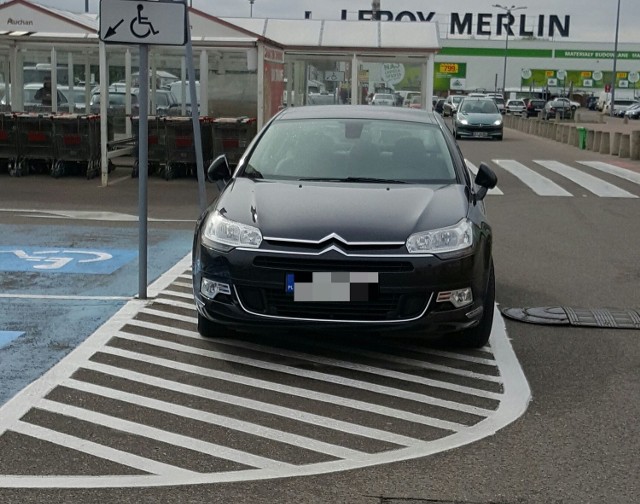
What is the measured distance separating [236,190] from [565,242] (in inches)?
224

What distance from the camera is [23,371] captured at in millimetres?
5758

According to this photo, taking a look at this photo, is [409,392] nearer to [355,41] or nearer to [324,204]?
[324,204]

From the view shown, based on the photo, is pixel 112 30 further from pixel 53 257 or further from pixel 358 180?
pixel 53 257

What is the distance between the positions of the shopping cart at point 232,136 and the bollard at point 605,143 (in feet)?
46.4

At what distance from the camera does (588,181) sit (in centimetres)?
1889

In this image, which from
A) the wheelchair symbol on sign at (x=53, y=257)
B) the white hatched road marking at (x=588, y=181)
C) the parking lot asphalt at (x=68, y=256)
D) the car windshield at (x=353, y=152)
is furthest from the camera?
the white hatched road marking at (x=588, y=181)

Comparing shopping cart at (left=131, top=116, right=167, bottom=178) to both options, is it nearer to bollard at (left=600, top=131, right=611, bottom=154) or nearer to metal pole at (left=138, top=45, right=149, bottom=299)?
metal pole at (left=138, top=45, right=149, bottom=299)

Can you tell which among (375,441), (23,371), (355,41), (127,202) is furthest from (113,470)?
(355,41)

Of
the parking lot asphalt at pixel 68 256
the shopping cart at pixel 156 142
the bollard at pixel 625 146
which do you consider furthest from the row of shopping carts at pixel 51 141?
the bollard at pixel 625 146

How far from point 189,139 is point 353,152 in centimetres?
1069

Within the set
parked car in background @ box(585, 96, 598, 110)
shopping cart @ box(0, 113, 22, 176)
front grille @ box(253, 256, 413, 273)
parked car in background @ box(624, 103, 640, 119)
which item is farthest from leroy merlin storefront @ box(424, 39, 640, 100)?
front grille @ box(253, 256, 413, 273)

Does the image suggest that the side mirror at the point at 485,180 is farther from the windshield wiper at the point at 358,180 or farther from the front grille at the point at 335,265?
the front grille at the point at 335,265

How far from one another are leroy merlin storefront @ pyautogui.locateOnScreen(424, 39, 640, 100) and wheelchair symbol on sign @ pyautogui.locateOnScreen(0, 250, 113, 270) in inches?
3384

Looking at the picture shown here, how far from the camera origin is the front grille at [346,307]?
18.8ft
